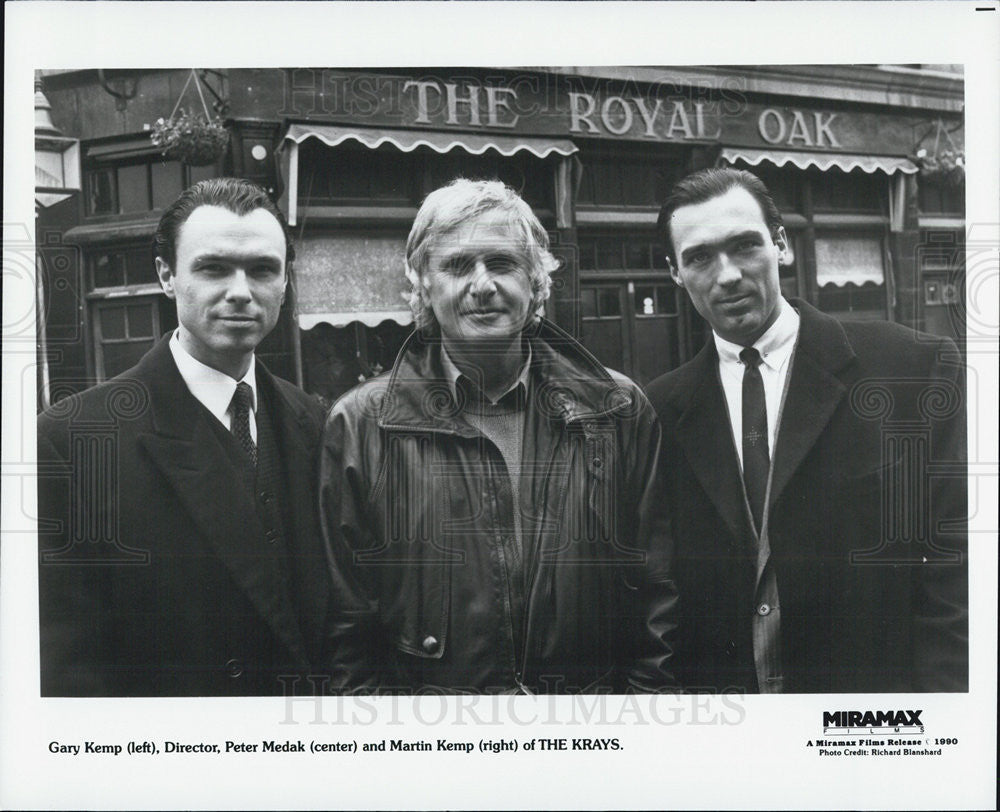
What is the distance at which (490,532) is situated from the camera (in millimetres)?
4301

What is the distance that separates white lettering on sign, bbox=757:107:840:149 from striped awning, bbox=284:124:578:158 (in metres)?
1.09

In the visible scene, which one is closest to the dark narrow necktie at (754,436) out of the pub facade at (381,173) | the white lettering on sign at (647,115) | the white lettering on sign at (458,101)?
the pub facade at (381,173)

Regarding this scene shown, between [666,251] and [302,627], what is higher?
[666,251]

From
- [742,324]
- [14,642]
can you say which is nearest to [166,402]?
[14,642]

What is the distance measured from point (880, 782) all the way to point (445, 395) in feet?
9.23

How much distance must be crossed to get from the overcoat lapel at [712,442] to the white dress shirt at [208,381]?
82.8 inches

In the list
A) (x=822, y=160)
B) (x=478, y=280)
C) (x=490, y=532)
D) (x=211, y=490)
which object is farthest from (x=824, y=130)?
(x=211, y=490)

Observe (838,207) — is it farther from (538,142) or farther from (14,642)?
(14,642)

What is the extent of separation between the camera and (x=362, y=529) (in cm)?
433

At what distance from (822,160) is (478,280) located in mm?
1851

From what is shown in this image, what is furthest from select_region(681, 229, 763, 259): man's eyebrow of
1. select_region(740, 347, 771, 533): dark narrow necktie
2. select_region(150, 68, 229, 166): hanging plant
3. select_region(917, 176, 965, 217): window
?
select_region(150, 68, 229, 166): hanging plant

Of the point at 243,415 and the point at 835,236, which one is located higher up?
the point at 835,236

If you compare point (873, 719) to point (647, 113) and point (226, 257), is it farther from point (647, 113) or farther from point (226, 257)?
point (226, 257)

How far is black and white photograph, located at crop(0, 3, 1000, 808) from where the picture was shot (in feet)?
14.2
